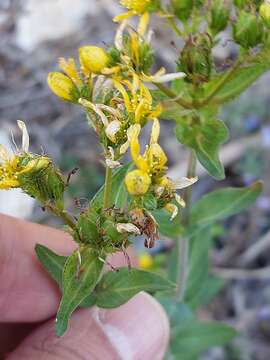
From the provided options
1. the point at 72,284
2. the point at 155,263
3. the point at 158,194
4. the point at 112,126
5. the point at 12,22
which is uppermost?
the point at 112,126

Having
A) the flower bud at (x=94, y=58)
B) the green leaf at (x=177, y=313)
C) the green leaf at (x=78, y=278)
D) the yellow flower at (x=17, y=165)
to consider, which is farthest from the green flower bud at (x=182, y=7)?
the green leaf at (x=177, y=313)

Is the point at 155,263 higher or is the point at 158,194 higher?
the point at 158,194

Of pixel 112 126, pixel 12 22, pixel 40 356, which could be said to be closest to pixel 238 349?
pixel 40 356

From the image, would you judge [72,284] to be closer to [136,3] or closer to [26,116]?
[136,3]

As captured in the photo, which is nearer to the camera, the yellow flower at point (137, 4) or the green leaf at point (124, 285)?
the green leaf at point (124, 285)

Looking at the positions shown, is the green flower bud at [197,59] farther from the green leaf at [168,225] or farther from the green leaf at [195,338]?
the green leaf at [195,338]

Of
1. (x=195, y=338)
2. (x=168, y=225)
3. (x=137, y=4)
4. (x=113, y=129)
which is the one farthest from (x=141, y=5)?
(x=195, y=338)

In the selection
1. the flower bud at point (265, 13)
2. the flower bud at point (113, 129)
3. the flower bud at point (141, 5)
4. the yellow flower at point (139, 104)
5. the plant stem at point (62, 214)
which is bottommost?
the plant stem at point (62, 214)
